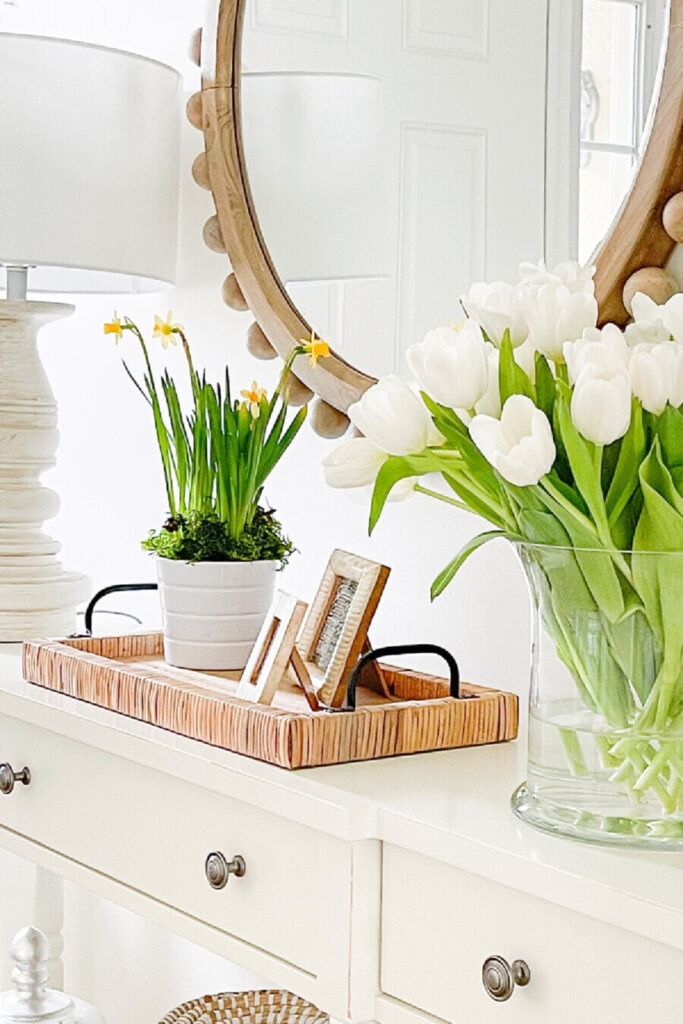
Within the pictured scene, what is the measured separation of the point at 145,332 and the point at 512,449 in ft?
4.40

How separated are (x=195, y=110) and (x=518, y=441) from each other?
3.44 feet

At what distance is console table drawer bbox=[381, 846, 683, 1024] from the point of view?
34.3 inches

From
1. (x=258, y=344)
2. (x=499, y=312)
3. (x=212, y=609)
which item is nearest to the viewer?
(x=499, y=312)

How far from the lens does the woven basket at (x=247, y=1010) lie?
179cm

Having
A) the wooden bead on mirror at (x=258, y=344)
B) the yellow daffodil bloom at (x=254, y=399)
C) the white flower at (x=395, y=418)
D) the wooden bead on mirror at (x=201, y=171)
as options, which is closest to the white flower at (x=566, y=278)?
the white flower at (x=395, y=418)

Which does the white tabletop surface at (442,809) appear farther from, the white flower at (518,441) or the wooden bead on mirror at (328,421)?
the wooden bead on mirror at (328,421)

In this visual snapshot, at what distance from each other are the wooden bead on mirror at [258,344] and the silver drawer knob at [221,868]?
2.26 feet

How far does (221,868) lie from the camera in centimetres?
119

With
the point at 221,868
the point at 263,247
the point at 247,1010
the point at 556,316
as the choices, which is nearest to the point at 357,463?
the point at 556,316

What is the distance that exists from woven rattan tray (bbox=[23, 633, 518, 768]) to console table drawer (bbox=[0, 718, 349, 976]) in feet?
0.16

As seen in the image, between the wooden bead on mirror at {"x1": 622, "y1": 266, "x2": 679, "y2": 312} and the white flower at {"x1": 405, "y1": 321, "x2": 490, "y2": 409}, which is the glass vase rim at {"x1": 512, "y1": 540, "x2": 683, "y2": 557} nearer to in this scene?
the white flower at {"x1": 405, "y1": 321, "x2": 490, "y2": 409}

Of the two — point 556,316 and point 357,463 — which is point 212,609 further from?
point 556,316

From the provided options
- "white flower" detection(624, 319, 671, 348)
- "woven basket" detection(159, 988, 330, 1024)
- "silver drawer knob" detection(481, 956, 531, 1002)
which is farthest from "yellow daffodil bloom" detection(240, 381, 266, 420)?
"woven basket" detection(159, 988, 330, 1024)

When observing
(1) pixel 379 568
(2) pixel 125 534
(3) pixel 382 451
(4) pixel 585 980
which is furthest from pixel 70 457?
(4) pixel 585 980
